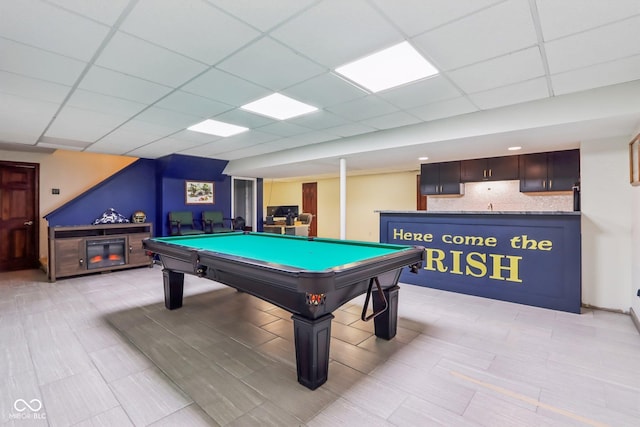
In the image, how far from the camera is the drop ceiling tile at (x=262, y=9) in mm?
1703

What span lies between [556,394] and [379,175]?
7.99 metres

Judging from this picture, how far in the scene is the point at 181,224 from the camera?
7.13 meters

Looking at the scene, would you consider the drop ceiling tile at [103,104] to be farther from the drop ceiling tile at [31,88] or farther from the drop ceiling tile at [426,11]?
the drop ceiling tile at [426,11]

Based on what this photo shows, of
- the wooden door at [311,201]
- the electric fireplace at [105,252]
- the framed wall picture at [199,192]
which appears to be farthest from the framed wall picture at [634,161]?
the wooden door at [311,201]

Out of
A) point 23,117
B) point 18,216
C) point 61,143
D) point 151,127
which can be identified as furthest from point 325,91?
point 18,216

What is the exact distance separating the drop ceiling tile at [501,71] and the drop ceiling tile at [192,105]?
248 cm

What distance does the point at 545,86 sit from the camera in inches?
113

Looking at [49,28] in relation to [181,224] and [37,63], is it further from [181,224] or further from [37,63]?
[181,224]

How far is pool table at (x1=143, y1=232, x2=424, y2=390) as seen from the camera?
1.94m

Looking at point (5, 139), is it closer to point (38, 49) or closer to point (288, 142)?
point (38, 49)

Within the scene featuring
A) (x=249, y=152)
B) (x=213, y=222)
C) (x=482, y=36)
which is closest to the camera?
(x=482, y=36)

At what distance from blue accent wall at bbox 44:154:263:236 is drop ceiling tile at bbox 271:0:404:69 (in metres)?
5.27

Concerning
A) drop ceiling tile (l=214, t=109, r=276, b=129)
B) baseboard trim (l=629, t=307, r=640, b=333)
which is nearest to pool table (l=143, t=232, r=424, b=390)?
drop ceiling tile (l=214, t=109, r=276, b=129)

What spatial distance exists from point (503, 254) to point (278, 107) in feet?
11.6
